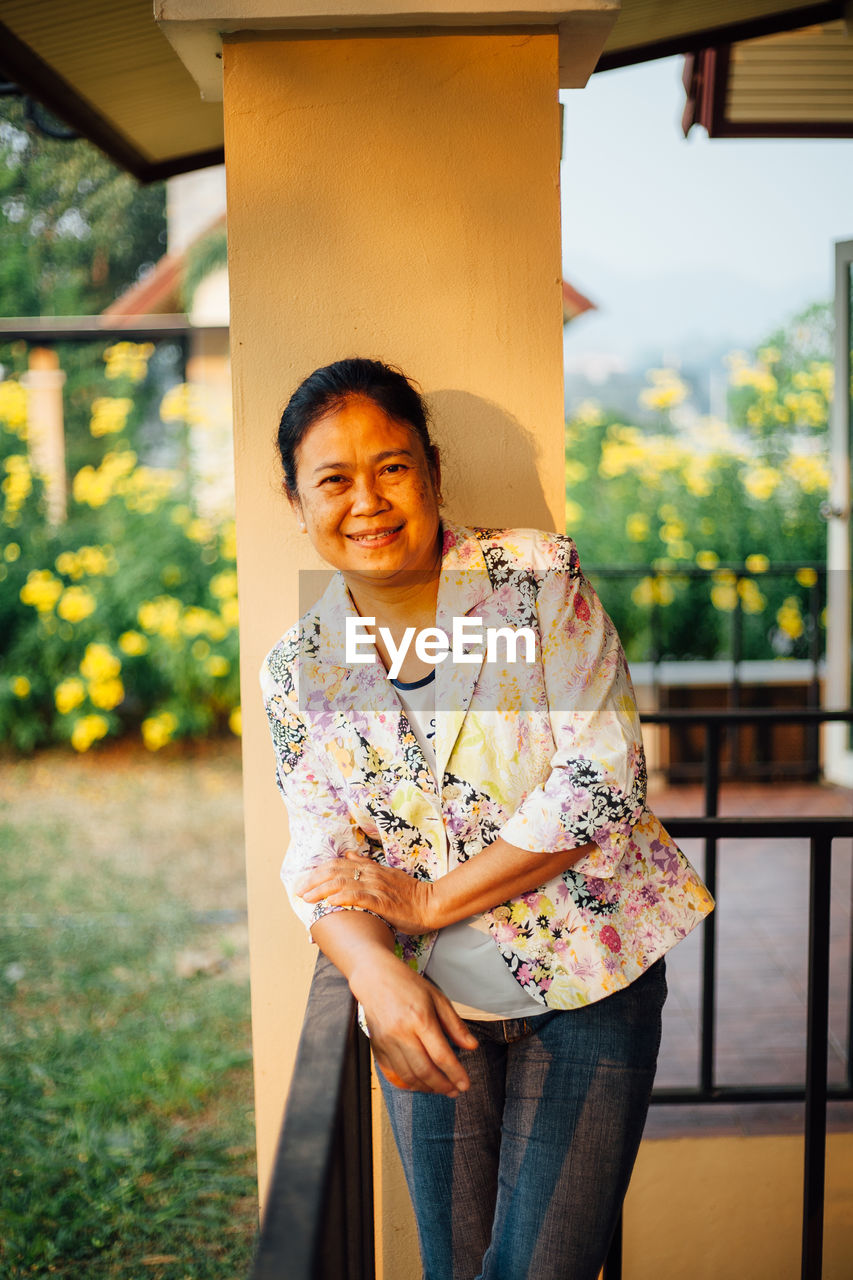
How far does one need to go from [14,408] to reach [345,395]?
7.13 metres

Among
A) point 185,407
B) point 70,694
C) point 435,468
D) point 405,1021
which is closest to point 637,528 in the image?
point 185,407

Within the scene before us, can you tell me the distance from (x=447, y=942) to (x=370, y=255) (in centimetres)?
114

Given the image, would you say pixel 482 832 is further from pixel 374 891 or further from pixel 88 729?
pixel 88 729

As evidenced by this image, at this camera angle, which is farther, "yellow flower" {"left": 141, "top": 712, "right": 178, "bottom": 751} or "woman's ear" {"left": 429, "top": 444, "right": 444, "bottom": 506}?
"yellow flower" {"left": 141, "top": 712, "right": 178, "bottom": 751}

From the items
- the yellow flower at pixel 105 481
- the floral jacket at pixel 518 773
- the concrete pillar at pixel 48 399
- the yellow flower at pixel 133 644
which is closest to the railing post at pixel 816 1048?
the floral jacket at pixel 518 773

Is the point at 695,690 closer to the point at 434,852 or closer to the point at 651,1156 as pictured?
the point at 651,1156

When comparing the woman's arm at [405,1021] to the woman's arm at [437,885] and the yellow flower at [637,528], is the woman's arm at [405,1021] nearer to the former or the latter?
the woman's arm at [437,885]

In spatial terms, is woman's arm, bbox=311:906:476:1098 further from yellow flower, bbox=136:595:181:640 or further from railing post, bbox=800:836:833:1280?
yellow flower, bbox=136:595:181:640

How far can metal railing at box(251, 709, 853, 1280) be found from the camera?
883 millimetres

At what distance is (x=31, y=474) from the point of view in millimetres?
7934

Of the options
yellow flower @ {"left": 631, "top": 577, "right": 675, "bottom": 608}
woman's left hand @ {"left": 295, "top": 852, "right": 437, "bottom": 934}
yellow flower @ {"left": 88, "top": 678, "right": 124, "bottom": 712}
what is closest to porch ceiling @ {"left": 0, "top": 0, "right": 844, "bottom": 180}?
A: woman's left hand @ {"left": 295, "top": 852, "right": 437, "bottom": 934}

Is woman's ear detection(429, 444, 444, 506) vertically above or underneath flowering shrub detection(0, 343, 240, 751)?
above

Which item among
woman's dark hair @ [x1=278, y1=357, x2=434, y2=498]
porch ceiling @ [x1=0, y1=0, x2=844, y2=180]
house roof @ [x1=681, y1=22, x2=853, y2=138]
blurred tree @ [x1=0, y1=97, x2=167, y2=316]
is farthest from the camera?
blurred tree @ [x1=0, y1=97, x2=167, y2=316]

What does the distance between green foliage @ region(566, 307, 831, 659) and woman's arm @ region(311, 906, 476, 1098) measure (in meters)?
4.97
